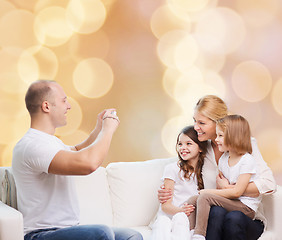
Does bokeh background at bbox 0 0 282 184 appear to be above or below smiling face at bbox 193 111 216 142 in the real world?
above

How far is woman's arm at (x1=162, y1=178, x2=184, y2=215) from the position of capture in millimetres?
2242

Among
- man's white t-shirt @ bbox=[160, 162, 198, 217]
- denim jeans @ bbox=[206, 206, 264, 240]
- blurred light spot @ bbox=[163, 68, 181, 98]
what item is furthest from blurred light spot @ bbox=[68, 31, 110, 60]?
denim jeans @ bbox=[206, 206, 264, 240]

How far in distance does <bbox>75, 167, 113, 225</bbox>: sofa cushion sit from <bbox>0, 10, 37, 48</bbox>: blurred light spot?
114cm

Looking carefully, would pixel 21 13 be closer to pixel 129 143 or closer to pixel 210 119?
pixel 129 143

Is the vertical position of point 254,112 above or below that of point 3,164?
above

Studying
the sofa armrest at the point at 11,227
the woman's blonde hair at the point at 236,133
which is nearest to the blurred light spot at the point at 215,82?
the woman's blonde hair at the point at 236,133

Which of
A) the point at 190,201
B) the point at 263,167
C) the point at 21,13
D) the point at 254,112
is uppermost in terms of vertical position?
the point at 21,13

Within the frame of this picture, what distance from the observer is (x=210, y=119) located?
2383 mm

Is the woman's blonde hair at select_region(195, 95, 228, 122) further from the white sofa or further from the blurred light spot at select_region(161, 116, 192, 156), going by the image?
the blurred light spot at select_region(161, 116, 192, 156)

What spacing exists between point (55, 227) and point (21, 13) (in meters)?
1.79

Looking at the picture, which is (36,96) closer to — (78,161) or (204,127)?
(78,161)

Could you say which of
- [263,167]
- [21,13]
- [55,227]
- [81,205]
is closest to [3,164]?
[81,205]

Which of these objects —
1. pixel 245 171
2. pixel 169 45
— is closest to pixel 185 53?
pixel 169 45

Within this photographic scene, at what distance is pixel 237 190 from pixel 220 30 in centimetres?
171
